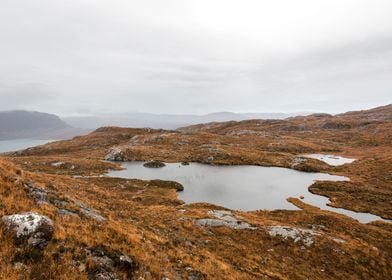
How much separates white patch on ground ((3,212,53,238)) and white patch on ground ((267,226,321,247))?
88.1ft

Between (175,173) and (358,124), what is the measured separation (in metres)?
175

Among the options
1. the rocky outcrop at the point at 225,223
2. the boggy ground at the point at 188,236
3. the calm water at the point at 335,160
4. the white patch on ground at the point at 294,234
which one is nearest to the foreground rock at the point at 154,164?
the boggy ground at the point at 188,236

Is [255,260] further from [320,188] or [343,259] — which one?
[320,188]

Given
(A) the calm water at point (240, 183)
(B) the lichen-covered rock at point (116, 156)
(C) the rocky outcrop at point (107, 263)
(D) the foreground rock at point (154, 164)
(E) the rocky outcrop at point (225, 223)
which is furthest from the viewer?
(B) the lichen-covered rock at point (116, 156)

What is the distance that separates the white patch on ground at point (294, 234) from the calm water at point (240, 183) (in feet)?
55.4

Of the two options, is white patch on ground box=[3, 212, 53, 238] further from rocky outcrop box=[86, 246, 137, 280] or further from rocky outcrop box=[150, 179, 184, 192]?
rocky outcrop box=[150, 179, 184, 192]

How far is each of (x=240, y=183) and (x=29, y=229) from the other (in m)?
60.4

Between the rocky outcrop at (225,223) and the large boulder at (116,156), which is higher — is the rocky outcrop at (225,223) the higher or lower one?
the lower one

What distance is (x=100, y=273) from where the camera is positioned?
1327 cm

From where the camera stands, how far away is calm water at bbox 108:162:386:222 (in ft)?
179

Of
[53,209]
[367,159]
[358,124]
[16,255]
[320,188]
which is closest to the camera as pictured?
[16,255]

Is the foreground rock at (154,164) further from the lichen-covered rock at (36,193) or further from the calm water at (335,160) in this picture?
the lichen-covered rock at (36,193)

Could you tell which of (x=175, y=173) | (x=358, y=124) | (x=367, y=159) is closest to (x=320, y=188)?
(x=175, y=173)

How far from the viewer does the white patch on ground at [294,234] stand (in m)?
31.5
